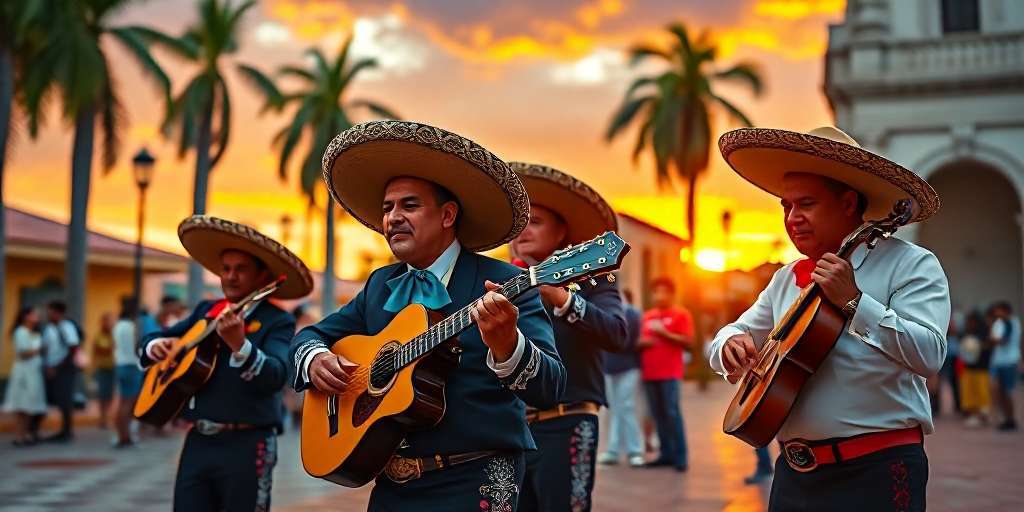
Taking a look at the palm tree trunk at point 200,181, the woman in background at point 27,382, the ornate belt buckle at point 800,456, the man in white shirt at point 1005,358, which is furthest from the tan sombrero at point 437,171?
the palm tree trunk at point 200,181

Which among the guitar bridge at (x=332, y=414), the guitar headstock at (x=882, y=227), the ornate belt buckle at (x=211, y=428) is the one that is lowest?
the ornate belt buckle at (x=211, y=428)

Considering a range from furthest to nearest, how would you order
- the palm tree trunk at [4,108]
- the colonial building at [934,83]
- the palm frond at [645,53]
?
the palm frond at [645,53], the colonial building at [934,83], the palm tree trunk at [4,108]

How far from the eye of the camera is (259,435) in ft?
16.0

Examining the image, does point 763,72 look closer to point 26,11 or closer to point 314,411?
point 26,11

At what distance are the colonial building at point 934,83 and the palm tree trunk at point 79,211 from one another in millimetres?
17860

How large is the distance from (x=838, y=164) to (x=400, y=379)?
1.58 m

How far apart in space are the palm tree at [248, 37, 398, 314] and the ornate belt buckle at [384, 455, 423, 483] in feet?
117

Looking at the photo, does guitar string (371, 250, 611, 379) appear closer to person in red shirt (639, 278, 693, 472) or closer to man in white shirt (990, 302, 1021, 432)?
person in red shirt (639, 278, 693, 472)

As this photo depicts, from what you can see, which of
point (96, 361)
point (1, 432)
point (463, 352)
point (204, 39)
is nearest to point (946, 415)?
point (96, 361)

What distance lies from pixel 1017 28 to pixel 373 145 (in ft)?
84.8

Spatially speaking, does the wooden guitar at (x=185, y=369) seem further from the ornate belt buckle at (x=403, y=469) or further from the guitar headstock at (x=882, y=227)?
the guitar headstock at (x=882, y=227)

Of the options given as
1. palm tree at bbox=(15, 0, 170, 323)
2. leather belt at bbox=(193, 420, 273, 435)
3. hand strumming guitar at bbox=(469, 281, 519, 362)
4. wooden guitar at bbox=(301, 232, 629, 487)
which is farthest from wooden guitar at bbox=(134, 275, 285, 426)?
palm tree at bbox=(15, 0, 170, 323)

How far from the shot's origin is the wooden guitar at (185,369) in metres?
4.88

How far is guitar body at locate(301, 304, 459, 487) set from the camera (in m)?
3.13
